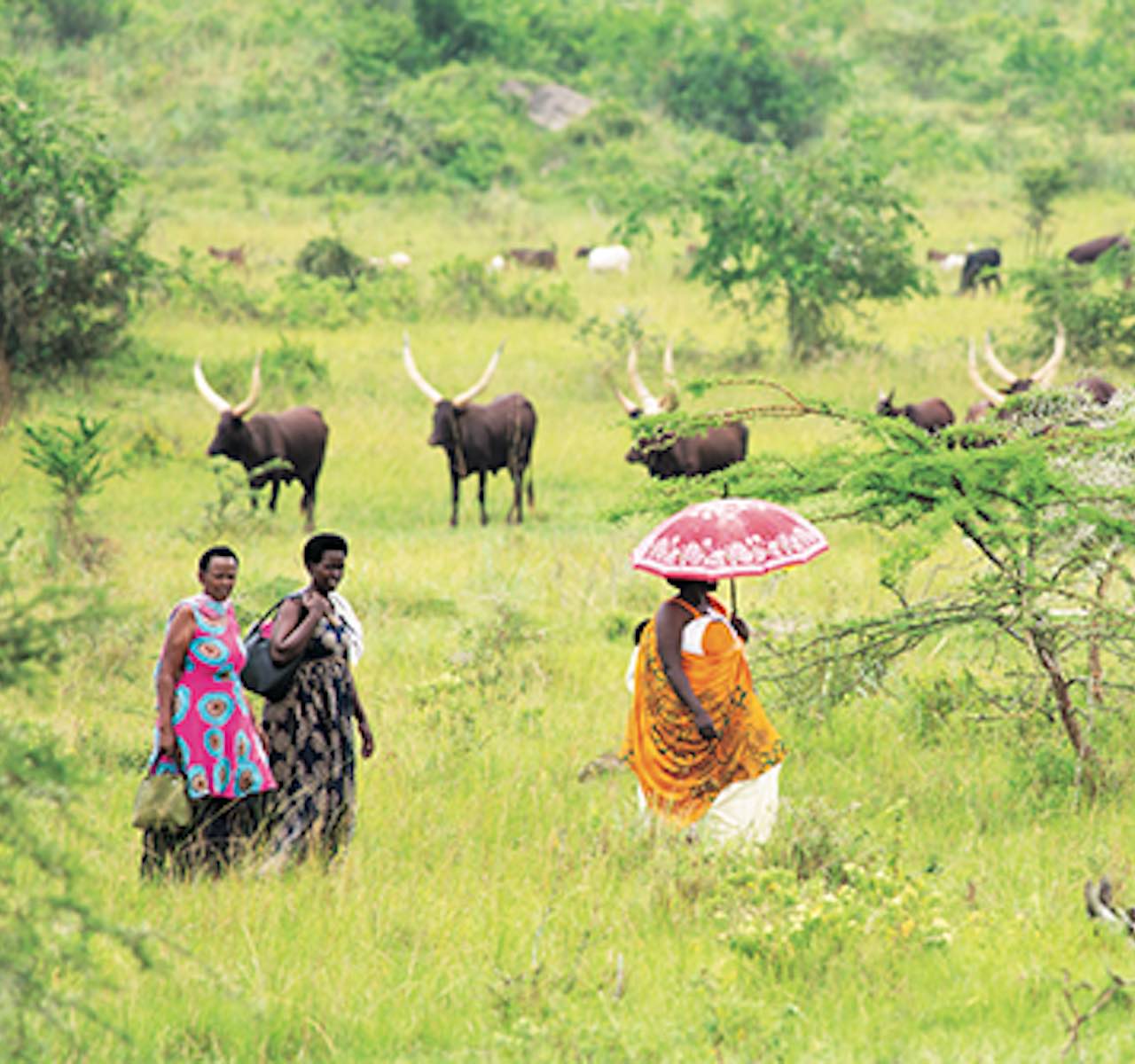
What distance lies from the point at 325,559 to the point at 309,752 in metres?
0.67

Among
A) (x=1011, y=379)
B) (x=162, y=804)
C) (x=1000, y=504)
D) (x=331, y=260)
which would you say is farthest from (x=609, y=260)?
(x=162, y=804)

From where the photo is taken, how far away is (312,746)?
5988 mm

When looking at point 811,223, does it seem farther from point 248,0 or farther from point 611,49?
point 248,0

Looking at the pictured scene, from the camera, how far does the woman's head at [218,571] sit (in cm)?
566

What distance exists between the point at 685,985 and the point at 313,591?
1.84 meters

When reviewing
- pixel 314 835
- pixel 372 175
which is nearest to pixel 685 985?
pixel 314 835

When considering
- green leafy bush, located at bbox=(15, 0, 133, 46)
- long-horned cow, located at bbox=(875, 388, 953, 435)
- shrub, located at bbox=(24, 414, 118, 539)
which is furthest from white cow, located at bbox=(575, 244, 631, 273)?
green leafy bush, located at bbox=(15, 0, 133, 46)

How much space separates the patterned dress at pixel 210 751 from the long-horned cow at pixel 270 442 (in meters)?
7.72

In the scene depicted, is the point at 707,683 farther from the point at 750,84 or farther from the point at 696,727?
the point at 750,84

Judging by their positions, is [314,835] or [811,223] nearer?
[314,835]

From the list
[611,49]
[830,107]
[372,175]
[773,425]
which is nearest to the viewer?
[773,425]

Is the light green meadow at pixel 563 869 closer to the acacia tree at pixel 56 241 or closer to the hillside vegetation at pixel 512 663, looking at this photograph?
the hillside vegetation at pixel 512 663

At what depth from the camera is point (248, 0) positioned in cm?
4141

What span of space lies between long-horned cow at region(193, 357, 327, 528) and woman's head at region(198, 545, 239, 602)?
7816mm
